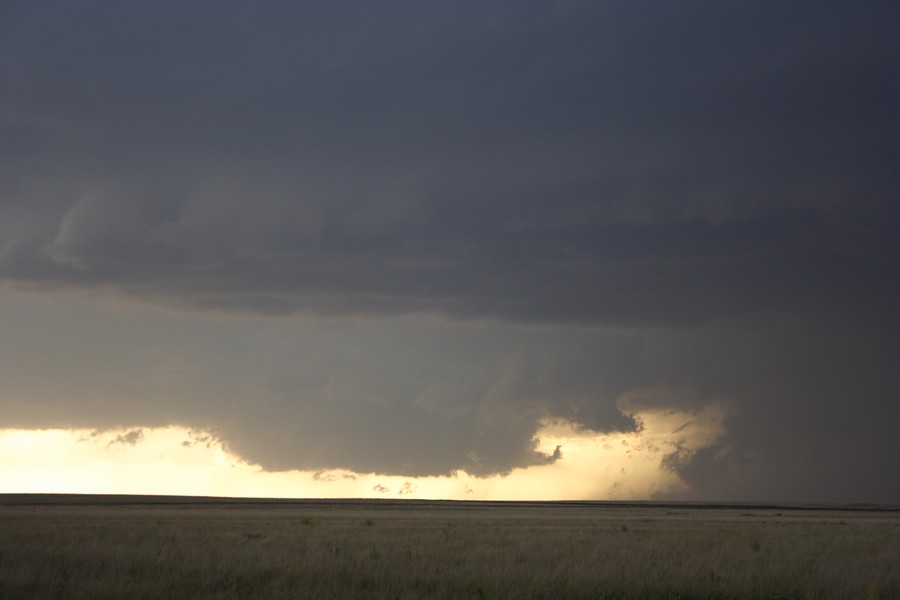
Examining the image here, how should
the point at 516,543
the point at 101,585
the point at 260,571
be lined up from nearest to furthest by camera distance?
the point at 101,585 < the point at 260,571 < the point at 516,543

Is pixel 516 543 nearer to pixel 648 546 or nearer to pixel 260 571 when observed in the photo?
pixel 648 546

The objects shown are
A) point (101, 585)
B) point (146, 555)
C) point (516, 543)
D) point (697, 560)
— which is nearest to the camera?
point (101, 585)

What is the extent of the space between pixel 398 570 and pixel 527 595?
4.57m

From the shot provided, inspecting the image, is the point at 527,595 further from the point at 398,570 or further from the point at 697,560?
the point at 697,560

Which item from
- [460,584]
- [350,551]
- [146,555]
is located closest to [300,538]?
[350,551]

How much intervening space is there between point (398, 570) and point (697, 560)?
32.0 feet

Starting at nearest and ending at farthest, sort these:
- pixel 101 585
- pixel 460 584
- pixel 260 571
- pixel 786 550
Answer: pixel 101 585 < pixel 460 584 < pixel 260 571 < pixel 786 550

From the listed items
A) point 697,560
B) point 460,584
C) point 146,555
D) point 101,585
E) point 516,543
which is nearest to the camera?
point 101,585

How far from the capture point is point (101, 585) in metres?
17.1

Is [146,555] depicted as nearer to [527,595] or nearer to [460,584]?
[460,584]

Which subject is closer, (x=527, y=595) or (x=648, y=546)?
(x=527, y=595)

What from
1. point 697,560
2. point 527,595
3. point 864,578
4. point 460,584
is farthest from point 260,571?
point 864,578

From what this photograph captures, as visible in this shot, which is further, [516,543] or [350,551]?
[516,543]

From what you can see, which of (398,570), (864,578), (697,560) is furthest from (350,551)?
(864,578)
